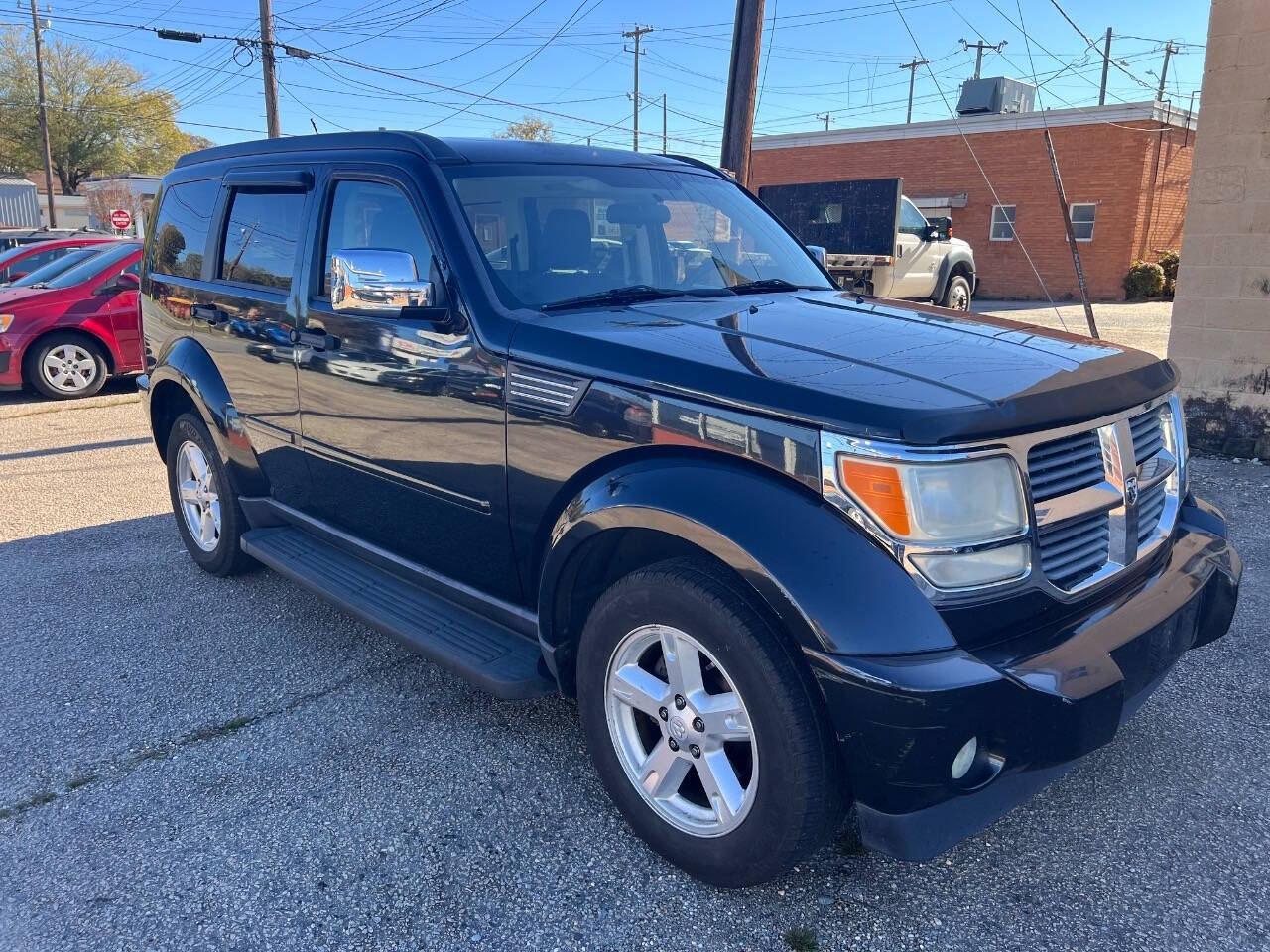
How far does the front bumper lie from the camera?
2.11m

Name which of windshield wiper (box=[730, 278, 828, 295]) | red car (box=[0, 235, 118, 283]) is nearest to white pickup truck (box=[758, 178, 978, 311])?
windshield wiper (box=[730, 278, 828, 295])

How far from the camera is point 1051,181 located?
83.0 ft

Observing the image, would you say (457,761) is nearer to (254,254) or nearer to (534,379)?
(534,379)

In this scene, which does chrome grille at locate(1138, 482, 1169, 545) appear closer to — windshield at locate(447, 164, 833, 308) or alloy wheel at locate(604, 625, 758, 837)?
alloy wheel at locate(604, 625, 758, 837)

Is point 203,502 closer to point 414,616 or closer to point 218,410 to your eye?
point 218,410

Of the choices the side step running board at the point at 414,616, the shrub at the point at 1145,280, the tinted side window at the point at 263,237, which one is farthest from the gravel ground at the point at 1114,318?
the side step running board at the point at 414,616

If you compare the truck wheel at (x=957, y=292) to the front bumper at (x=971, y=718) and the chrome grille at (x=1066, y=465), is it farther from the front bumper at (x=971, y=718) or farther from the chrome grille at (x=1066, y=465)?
the front bumper at (x=971, y=718)

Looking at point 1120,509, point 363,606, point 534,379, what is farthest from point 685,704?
point 363,606

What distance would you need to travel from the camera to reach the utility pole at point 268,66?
2219 centimetres

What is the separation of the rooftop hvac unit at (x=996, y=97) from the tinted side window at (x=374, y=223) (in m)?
26.6

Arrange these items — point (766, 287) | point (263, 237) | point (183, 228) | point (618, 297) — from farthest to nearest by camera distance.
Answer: point (183, 228), point (263, 237), point (766, 287), point (618, 297)

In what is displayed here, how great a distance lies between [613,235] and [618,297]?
40 centimetres

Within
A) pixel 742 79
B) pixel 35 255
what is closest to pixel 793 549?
pixel 742 79

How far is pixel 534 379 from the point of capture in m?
2.86
